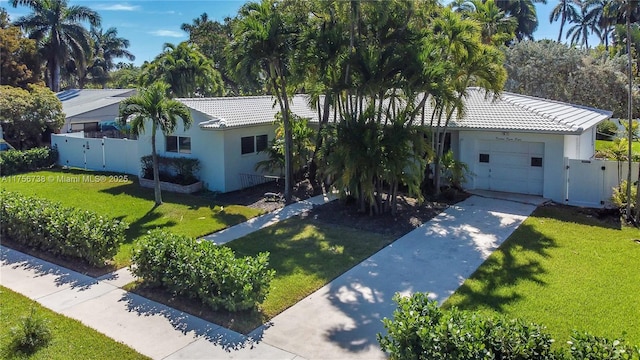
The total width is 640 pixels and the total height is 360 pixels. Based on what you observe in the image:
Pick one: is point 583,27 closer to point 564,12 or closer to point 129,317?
point 564,12

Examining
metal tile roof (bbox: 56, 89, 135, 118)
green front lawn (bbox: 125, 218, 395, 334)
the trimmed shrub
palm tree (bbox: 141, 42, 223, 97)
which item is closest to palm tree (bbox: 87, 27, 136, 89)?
metal tile roof (bbox: 56, 89, 135, 118)

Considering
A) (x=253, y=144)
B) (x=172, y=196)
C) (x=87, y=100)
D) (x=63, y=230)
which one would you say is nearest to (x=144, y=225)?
(x=63, y=230)

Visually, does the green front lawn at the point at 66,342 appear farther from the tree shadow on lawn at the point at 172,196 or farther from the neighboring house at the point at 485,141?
the neighboring house at the point at 485,141

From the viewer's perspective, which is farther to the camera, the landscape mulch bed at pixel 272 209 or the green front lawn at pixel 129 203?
the green front lawn at pixel 129 203

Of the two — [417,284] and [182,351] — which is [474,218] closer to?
[417,284]

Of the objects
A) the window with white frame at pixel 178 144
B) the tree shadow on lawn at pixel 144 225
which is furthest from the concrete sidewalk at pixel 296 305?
the window with white frame at pixel 178 144

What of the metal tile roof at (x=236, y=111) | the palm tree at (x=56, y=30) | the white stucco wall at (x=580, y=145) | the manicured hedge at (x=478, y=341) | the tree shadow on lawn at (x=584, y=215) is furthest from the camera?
the palm tree at (x=56, y=30)
